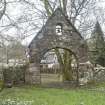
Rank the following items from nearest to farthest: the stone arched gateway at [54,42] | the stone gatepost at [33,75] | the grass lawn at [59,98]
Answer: the grass lawn at [59,98] → the stone gatepost at [33,75] → the stone arched gateway at [54,42]

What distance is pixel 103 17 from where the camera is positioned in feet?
97.3

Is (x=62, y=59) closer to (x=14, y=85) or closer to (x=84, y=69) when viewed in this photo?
(x=84, y=69)

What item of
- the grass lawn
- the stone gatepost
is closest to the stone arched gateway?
the stone gatepost

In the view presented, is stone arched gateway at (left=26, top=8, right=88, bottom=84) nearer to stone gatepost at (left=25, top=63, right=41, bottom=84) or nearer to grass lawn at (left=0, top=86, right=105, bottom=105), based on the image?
stone gatepost at (left=25, top=63, right=41, bottom=84)

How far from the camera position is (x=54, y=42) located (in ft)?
68.9

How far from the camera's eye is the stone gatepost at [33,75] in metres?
20.3

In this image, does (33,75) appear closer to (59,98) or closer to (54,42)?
(54,42)

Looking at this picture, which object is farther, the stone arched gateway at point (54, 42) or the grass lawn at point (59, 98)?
the stone arched gateway at point (54, 42)

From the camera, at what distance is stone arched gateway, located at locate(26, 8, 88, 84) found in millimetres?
20531

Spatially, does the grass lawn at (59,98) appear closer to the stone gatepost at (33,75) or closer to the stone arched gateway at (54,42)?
the stone gatepost at (33,75)

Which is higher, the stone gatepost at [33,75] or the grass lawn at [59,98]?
the stone gatepost at [33,75]

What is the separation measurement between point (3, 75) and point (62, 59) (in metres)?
5.92

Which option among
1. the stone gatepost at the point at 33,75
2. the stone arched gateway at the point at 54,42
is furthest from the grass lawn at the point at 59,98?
the stone arched gateway at the point at 54,42

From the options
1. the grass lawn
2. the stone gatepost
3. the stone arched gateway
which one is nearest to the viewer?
the grass lawn
